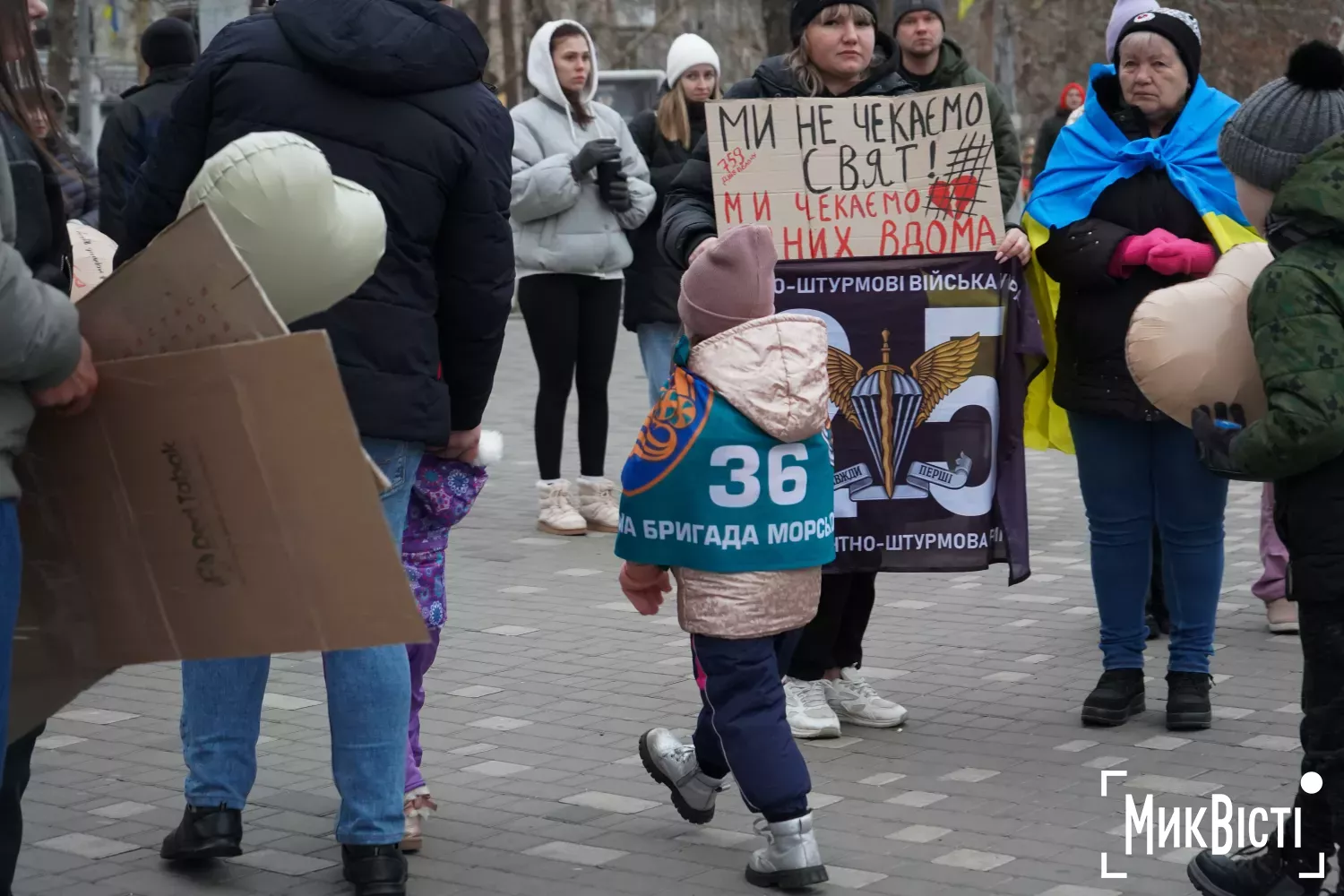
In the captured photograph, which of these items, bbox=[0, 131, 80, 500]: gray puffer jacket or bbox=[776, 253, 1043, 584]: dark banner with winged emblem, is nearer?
bbox=[0, 131, 80, 500]: gray puffer jacket

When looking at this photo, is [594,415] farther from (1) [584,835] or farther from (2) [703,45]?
(1) [584,835]

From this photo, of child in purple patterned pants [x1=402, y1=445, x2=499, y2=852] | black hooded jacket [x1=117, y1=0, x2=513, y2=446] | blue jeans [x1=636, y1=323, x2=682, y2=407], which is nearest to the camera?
black hooded jacket [x1=117, y1=0, x2=513, y2=446]

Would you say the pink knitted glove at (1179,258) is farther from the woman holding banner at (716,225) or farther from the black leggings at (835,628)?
the black leggings at (835,628)

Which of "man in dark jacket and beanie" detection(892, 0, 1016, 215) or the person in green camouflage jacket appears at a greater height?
"man in dark jacket and beanie" detection(892, 0, 1016, 215)

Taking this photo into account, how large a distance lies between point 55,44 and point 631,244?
1732 cm

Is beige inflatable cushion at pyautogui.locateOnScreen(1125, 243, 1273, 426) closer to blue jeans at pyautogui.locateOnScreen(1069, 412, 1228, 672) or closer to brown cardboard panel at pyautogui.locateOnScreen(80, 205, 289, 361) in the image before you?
blue jeans at pyautogui.locateOnScreen(1069, 412, 1228, 672)

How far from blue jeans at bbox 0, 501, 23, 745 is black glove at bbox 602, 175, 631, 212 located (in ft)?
20.0

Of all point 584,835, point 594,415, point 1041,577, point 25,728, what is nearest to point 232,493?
point 25,728

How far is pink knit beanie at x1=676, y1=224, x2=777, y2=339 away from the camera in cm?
433

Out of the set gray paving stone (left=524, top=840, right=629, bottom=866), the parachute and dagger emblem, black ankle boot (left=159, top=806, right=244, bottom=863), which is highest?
the parachute and dagger emblem

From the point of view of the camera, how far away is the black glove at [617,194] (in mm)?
9125

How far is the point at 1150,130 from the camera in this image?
18.5ft

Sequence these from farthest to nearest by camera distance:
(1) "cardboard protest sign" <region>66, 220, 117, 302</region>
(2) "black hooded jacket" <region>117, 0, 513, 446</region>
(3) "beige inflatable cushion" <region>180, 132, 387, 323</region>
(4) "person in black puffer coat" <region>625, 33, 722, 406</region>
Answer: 1. (4) "person in black puffer coat" <region>625, 33, 722, 406</region>
2. (1) "cardboard protest sign" <region>66, 220, 117, 302</region>
3. (2) "black hooded jacket" <region>117, 0, 513, 446</region>
4. (3) "beige inflatable cushion" <region>180, 132, 387, 323</region>

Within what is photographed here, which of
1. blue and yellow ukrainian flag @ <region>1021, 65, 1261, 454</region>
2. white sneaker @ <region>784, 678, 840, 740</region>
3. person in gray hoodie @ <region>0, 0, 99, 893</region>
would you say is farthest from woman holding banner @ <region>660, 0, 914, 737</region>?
person in gray hoodie @ <region>0, 0, 99, 893</region>
